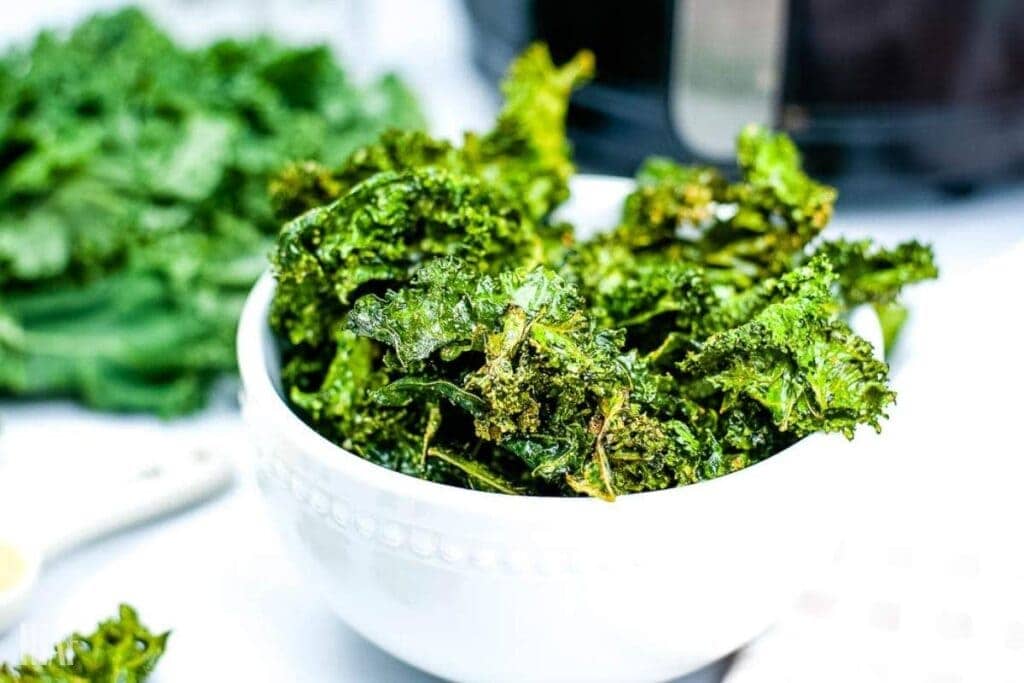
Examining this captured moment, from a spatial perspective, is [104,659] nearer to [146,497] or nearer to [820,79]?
[146,497]

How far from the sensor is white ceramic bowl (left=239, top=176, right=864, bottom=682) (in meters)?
0.65

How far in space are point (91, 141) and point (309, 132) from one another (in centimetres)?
24

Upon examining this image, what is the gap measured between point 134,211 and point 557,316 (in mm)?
745

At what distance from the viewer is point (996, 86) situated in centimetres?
123

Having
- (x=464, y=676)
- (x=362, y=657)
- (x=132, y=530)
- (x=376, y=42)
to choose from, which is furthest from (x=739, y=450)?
(x=376, y=42)

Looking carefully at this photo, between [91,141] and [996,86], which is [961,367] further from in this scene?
[91,141]

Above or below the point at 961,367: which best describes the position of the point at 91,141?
above

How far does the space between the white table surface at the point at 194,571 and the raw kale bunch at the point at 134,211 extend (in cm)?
5

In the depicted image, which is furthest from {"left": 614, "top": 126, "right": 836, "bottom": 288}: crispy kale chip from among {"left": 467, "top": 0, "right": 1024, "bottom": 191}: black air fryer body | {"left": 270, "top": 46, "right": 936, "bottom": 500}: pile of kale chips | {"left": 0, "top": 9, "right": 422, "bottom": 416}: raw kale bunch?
{"left": 0, "top": 9, "right": 422, "bottom": 416}: raw kale bunch

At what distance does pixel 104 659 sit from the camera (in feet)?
2.50


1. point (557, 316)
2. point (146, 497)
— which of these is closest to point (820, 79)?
point (557, 316)

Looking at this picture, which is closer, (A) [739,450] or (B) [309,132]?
(A) [739,450]

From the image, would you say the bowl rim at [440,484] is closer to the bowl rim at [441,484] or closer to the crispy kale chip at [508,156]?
the bowl rim at [441,484]

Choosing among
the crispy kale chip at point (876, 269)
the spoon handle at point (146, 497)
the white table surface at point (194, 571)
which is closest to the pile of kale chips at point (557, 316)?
the crispy kale chip at point (876, 269)
